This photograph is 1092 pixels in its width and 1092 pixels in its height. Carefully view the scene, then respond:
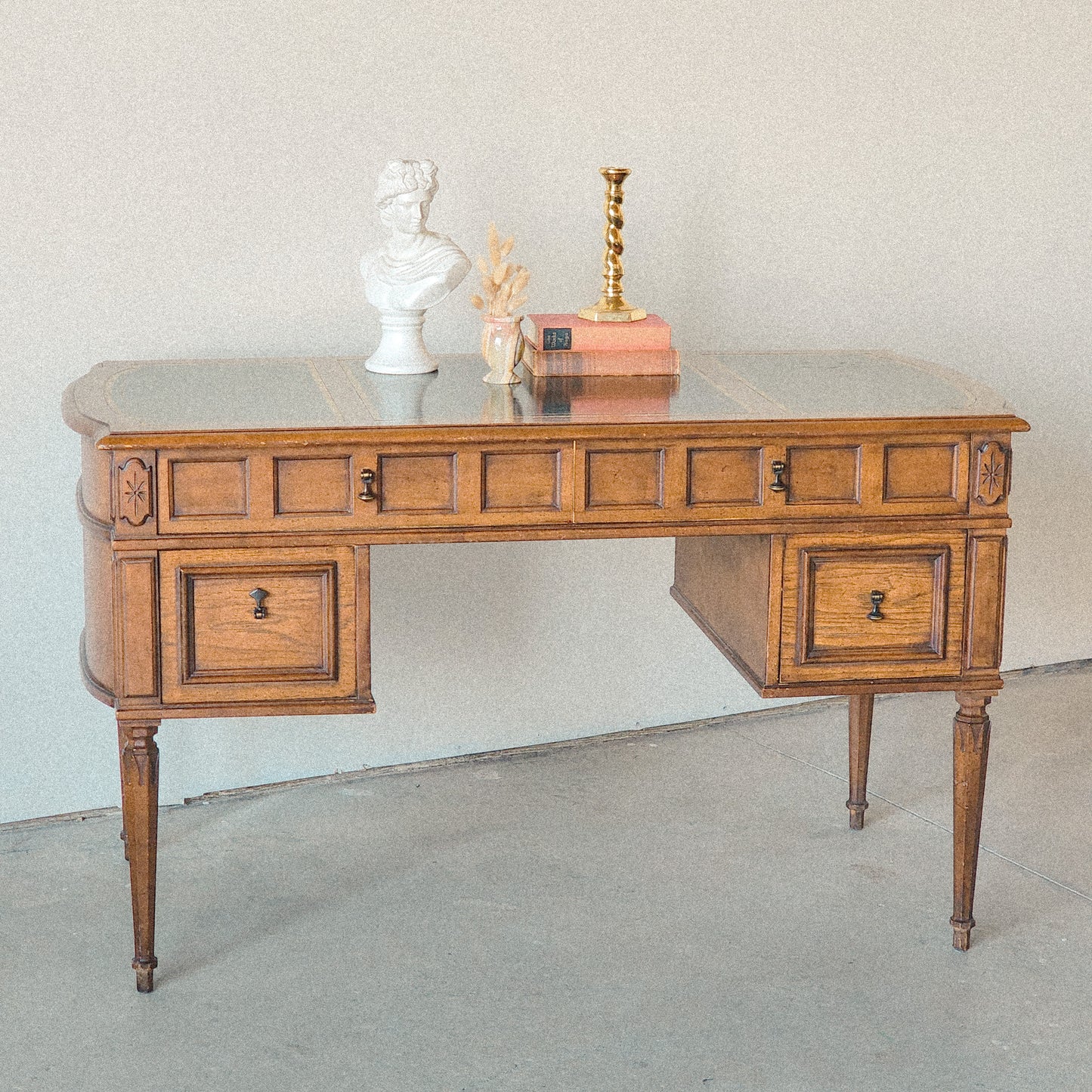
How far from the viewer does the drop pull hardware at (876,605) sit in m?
2.53

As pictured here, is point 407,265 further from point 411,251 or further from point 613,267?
point 613,267

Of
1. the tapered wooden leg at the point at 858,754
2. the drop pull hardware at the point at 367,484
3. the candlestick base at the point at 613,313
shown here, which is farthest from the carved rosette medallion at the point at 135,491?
the tapered wooden leg at the point at 858,754

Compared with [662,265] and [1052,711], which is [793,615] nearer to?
[662,265]

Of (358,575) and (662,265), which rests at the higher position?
(662,265)

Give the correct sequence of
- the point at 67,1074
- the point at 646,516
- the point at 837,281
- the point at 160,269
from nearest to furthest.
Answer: the point at 67,1074 < the point at 646,516 < the point at 160,269 < the point at 837,281

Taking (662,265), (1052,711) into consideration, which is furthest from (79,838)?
(1052,711)

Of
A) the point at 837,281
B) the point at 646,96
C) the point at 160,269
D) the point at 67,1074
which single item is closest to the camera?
the point at 67,1074

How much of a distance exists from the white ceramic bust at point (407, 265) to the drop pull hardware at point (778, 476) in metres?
0.67

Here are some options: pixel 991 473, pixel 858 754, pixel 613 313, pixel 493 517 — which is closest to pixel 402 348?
pixel 613 313

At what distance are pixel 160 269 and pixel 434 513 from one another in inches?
37.2

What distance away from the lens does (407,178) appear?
266cm

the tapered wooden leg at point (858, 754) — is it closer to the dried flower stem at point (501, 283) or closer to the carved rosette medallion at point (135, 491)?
the dried flower stem at point (501, 283)

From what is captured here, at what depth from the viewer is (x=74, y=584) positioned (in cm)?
303

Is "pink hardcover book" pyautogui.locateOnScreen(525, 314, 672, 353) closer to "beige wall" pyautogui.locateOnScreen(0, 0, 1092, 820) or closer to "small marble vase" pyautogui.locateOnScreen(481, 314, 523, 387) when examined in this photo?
"small marble vase" pyautogui.locateOnScreen(481, 314, 523, 387)
